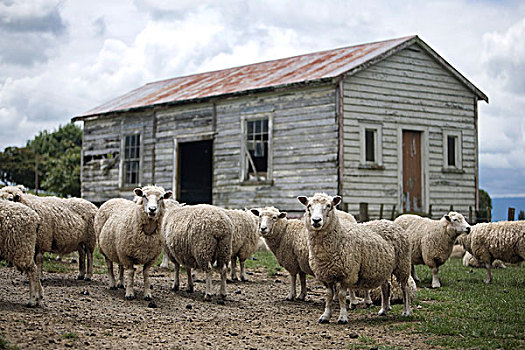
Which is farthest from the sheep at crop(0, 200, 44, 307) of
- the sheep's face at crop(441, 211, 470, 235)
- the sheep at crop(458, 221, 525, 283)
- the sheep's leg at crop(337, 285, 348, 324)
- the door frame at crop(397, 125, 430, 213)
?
the door frame at crop(397, 125, 430, 213)

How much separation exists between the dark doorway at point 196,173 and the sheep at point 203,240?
16.5 m

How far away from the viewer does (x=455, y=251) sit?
17.8 meters

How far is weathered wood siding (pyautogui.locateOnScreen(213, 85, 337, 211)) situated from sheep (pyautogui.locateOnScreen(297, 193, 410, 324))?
29.4 ft

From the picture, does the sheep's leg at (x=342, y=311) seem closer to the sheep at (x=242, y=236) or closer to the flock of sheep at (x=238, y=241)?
the flock of sheep at (x=238, y=241)

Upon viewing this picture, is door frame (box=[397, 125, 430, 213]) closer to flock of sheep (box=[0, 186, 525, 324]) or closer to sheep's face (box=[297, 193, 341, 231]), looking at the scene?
flock of sheep (box=[0, 186, 525, 324])

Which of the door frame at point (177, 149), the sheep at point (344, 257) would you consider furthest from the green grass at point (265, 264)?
the door frame at point (177, 149)

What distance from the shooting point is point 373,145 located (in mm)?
18359

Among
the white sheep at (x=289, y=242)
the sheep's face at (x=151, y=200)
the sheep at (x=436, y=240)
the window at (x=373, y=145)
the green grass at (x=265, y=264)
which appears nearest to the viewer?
the sheep's face at (x=151, y=200)

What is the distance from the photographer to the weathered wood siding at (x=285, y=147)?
17812 mm

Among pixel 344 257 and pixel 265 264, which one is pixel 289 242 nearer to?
pixel 344 257

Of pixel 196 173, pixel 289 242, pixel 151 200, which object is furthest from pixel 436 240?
pixel 196 173

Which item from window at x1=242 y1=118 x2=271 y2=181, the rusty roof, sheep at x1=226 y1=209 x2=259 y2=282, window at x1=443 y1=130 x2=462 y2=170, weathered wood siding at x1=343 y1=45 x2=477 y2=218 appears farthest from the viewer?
window at x1=443 y1=130 x2=462 y2=170

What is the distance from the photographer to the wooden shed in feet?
58.5

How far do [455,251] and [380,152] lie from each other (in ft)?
12.4
